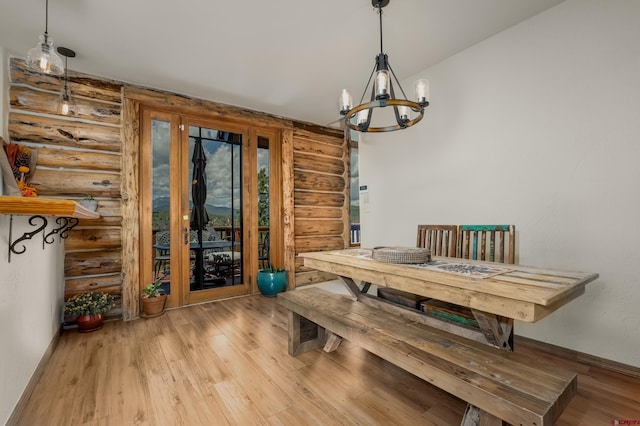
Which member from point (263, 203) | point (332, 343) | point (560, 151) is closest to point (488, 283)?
point (332, 343)

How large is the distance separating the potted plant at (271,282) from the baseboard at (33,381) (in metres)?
2.15

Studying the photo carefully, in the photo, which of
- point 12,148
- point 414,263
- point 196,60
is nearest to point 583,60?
point 414,263

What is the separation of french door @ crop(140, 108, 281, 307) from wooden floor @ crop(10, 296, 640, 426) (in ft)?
3.67

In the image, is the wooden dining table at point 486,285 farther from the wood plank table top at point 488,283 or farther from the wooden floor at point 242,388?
the wooden floor at point 242,388

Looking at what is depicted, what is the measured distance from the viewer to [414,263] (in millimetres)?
1975

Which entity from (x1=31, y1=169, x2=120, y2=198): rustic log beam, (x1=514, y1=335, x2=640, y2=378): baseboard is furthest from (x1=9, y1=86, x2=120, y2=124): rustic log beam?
(x1=514, y1=335, x2=640, y2=378): baseboard

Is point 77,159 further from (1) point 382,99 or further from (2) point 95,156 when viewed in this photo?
(1) point 382,99

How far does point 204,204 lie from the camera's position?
12.6 ft

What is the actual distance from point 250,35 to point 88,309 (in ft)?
10.2

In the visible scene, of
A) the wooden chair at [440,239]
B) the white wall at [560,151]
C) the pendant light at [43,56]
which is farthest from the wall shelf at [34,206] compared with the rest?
the white wall at [560,151]

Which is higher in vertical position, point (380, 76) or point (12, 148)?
point (380, 76)

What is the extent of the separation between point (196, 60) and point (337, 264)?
8.38 ft

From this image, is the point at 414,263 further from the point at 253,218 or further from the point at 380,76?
the point at 253,218

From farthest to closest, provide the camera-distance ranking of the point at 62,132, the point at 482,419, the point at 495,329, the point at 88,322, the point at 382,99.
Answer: the point at 62,132 → the point at 88,322 → the point at 382,99 → the point at 495,329 → the point at 482,419
